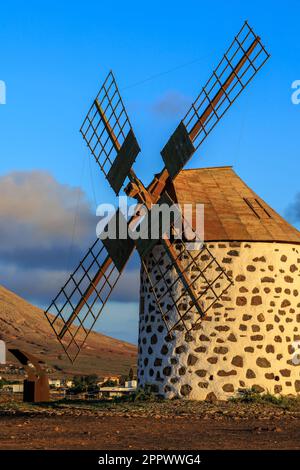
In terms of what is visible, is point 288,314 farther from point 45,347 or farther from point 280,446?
point 45,347

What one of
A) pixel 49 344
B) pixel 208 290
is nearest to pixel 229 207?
pixel 208 290

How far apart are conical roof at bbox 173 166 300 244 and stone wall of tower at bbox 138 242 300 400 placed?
282 mm

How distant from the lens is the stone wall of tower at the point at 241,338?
1977 centimetres

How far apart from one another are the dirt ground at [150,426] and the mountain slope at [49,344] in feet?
123

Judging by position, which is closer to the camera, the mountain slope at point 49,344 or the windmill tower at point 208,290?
the windmill tower at point 208,290

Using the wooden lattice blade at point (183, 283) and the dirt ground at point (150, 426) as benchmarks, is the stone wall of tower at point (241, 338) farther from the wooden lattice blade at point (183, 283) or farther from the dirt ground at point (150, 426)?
the dirt ground at point (150, 426)

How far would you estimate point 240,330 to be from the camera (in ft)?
65.2

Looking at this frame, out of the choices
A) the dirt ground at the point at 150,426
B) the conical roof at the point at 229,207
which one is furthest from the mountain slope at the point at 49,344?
the dirt ground at the point at 150,426

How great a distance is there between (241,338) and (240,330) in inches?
7.2

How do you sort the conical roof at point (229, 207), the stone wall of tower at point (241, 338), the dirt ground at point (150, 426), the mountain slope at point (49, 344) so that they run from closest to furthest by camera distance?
the dirt ground at point (150, 426) → the stone wall of tower at point (241, 338) → the conical roof at point (229, 207) → the mountain slope at point (49, 344)

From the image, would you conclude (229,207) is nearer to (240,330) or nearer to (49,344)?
(240,330)

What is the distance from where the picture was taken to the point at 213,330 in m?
19.9

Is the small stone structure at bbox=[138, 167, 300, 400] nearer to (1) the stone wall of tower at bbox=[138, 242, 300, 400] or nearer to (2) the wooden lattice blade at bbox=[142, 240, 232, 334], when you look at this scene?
(1) the stone wall of tower at bbox=[138, 242, 300, 400]
